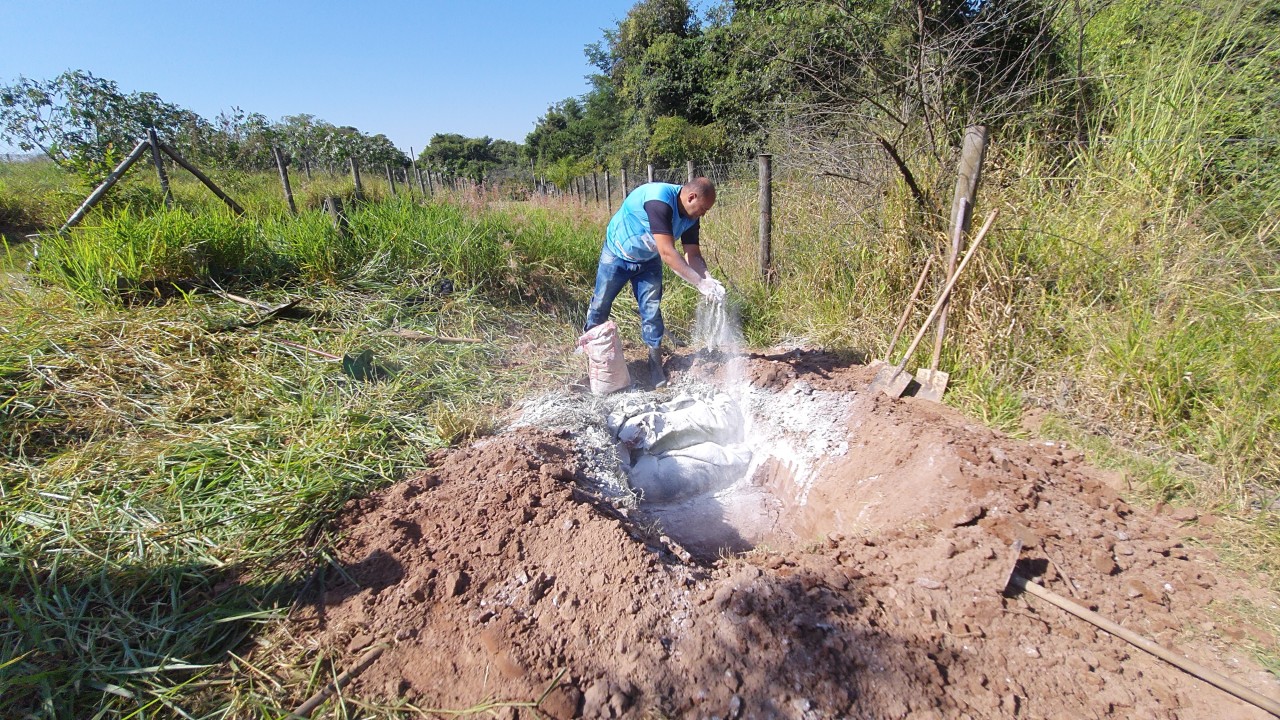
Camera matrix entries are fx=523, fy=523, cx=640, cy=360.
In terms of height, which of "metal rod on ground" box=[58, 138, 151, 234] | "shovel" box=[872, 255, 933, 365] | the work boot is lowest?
the work boot

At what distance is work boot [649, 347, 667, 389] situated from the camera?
3672 mm

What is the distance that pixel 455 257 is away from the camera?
174 inches

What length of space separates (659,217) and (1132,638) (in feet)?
8.48

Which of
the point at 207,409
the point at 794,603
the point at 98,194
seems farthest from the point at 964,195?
the point at 98,194

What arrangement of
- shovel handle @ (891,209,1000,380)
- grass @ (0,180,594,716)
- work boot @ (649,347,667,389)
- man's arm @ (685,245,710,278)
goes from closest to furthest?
grass @ (0,180,594,716) < shovel handle @ (891,209,1000,380) < man's arm @ (685,245,710,278) < work boot @ (649,347,667,389)

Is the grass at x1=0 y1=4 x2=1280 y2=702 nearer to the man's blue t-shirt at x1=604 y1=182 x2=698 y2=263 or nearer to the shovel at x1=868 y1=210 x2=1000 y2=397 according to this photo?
the shovel at x1=868 y1=210 x2=1000 y2=397

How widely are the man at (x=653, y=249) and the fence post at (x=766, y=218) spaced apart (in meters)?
1.53

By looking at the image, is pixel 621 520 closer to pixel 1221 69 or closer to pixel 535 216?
pixel 535 216

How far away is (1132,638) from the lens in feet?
5.15

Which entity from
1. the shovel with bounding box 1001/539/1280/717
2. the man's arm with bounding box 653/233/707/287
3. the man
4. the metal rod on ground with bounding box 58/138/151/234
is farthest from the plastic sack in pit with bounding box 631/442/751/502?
Answer: the metal rod on ground with bounding box 58/138/151/234

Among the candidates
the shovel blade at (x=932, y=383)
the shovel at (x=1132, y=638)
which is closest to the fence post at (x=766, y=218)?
the shovel blade at (x=932, y=383)

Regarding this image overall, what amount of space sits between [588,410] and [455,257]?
2138 mm

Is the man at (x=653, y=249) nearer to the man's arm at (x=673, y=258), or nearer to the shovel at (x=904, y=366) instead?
the man's arm at (x=673, y=258)

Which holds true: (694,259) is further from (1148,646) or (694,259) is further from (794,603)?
(1148,646)
